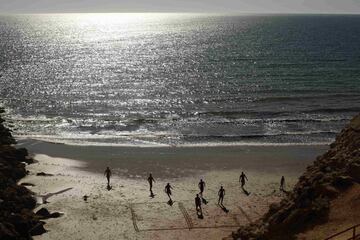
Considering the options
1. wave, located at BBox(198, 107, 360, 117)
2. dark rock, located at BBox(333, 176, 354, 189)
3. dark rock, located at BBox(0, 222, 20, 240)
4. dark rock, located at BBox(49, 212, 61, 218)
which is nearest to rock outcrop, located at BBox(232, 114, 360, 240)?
dark rock, located at BBox(333, 176, 354, 189)

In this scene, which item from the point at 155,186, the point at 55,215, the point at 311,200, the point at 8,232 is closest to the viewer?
the point at 311,200

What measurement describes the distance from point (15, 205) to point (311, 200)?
1739 cm

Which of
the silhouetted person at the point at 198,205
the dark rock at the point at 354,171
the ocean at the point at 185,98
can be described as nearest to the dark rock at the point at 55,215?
the silhouetted person at the point at 198,205

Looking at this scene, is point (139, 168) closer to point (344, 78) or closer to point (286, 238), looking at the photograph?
point (286, 238)

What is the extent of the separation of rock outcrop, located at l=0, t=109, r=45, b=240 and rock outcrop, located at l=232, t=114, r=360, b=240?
11.7 metres

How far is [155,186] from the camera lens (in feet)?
112

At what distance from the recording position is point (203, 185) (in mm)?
33094

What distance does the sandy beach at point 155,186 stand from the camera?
27.2 meters

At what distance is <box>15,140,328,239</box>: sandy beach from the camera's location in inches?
1069

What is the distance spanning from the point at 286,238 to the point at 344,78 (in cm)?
6456

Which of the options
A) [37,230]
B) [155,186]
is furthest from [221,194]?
[37,230]

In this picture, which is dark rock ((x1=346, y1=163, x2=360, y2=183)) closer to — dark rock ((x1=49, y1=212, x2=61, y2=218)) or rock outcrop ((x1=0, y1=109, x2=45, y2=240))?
rock outcrop ((x1=0, y1=109, x2=45, y2=240))

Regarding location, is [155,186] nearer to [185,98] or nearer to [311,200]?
[311,200]

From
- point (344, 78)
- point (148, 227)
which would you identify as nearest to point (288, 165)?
point (148, 227)
